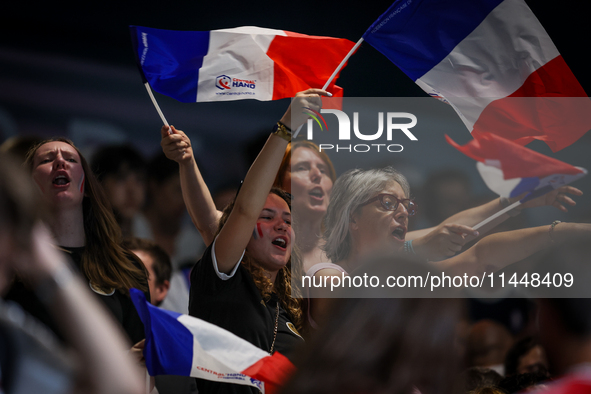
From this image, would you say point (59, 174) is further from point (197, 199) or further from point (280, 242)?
point (280, 242)

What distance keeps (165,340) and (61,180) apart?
3.54 feet

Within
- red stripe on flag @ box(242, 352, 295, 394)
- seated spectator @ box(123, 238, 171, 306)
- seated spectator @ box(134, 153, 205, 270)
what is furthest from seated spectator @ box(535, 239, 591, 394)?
seated spectator @ box(134, 153, 205, 270)

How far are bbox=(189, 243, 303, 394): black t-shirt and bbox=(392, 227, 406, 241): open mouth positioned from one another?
2.21 feet

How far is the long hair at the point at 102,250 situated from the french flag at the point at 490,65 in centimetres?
158

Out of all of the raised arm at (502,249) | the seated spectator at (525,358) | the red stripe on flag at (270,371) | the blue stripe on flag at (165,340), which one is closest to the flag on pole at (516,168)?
the raised arm at (502,249)

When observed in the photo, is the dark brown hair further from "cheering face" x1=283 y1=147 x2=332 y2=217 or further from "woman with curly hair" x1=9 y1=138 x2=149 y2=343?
"cheering face" x1=283 y1=147 x2=332 y2=217

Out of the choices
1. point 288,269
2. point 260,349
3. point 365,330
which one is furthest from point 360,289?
point 288,269

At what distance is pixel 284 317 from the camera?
Answer: 2.48 metres

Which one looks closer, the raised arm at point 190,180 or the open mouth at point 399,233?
the open mouth at point 399,233

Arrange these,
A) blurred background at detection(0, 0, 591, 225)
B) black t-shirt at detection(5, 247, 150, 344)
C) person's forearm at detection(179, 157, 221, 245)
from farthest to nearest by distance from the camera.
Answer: blurred background at detection(0, 0, 591, 225), person's forearm at detection(179, 157, 221, 245), black t-shirt at detection(5, 247, 150, 344)

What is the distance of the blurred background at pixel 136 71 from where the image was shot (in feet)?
13.8

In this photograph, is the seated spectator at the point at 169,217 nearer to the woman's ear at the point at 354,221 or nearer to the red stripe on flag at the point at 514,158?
the woman's ear at the point at 354,221

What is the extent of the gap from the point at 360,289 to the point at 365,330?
0.08 metres

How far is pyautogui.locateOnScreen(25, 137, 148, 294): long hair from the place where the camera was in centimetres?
263
